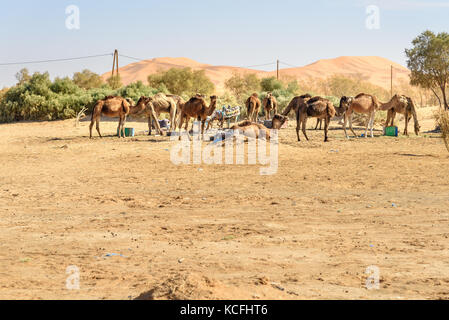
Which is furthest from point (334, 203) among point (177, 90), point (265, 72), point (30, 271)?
point (265, 72)

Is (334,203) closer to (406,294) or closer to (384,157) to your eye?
(406,294)

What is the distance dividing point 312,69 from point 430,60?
9684 cm

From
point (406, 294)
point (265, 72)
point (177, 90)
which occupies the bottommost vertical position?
point (406, 294)

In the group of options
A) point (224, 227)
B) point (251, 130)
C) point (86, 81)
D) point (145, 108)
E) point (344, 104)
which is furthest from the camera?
point (86, 81)

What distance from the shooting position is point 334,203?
10.1 metres

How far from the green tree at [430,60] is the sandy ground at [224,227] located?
80.3 feet

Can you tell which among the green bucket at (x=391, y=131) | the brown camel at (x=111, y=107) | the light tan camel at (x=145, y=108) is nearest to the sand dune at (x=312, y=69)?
the green bucket at (x=391, y=131)

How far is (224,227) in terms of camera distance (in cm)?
827

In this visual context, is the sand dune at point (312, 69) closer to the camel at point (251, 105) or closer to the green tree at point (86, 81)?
the green tree at point (86, 81)

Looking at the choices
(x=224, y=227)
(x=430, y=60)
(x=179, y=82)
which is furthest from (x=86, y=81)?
(x=224, y=227)

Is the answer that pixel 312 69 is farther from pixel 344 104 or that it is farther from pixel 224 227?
pixel 224 227

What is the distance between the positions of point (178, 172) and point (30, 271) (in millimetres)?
7871

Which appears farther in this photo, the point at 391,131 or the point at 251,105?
the point at 251,105

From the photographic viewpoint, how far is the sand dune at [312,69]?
400ft
